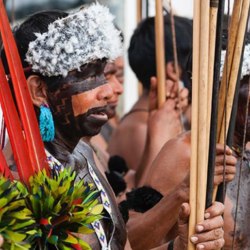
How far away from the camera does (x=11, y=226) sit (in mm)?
2674

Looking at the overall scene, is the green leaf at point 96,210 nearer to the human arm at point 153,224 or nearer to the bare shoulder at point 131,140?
the human arm at point 153,224

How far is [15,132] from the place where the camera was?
294 cm

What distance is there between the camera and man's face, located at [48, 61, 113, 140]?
11.0 feet

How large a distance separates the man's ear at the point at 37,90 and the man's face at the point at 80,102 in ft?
0.09

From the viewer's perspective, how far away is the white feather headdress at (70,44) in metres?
3.30

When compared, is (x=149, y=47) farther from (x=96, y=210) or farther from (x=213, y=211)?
(x=96, y=210)

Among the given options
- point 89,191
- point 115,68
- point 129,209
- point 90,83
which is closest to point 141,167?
point 115,68

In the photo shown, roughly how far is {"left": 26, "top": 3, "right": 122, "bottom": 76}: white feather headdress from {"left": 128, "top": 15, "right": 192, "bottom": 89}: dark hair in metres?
2.17

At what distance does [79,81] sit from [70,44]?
130 millimetres

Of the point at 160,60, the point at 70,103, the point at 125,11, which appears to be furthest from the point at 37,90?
the point at 125,11

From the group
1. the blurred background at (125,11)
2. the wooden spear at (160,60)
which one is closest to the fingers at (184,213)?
the wooden spear at (160,60)

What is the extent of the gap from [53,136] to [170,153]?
0.85 m

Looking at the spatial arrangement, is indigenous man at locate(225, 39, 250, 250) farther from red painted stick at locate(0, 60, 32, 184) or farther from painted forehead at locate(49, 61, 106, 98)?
red painted stick at locate(0, 60, 32, 184)

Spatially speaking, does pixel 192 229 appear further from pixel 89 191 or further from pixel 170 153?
pixel 170 153
